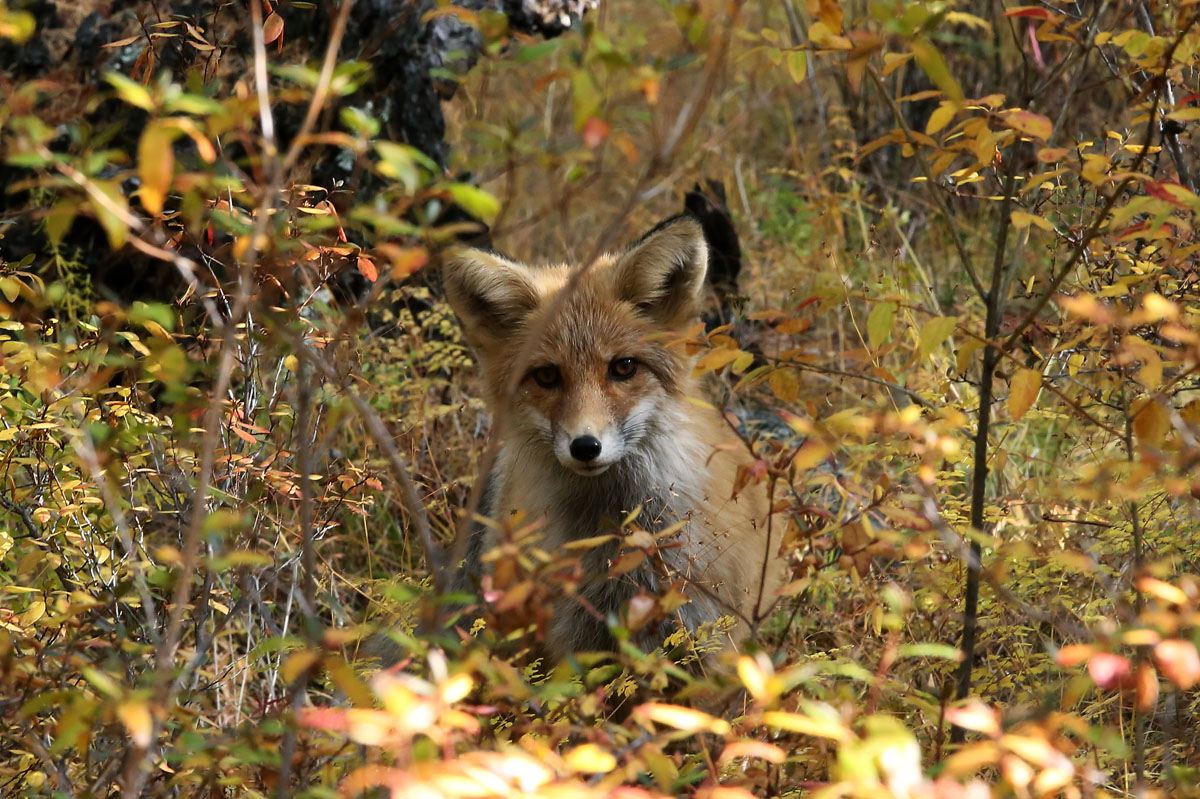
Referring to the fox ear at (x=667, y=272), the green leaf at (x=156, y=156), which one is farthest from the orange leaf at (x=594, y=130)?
the fox ear at (x=667, y=272)

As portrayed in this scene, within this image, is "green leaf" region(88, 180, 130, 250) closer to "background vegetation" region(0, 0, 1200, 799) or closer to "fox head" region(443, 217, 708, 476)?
"background vegetation" region(0, 0, 1200, 799)

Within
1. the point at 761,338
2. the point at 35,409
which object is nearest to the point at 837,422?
the point at 35,409

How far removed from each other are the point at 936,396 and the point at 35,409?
283cm

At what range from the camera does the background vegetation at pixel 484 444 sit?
154cm

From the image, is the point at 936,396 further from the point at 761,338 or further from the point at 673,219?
the point at 761,338

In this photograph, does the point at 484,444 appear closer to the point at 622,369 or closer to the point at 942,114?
the point at 622,369

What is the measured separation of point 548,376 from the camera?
3.58m

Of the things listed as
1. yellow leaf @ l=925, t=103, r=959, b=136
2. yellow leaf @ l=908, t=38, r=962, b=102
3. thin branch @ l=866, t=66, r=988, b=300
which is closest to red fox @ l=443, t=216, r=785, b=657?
thin branch @ l=866, t=66, r=988, b=300

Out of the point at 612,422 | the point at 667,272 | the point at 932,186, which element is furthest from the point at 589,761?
the point at 667,272

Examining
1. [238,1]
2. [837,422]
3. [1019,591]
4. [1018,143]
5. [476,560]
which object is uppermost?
[238,1]

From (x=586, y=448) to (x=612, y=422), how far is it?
0.20 metres

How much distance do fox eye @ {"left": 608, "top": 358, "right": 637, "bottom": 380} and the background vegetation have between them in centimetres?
29

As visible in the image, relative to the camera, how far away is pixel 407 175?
4.39 ft

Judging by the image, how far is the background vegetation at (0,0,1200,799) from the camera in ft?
5.06
